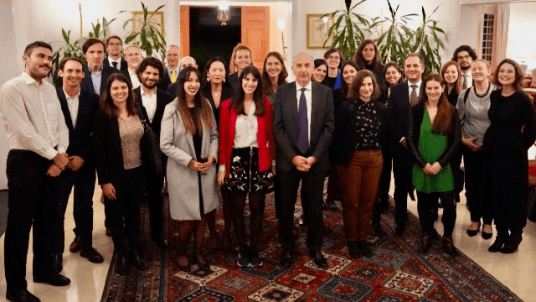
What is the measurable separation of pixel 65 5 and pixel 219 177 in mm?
5558

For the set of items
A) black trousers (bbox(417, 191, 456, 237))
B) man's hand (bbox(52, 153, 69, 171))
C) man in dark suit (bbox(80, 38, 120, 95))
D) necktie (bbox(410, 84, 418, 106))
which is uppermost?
man in dark suit (bbox(80, 38, 120, 95))

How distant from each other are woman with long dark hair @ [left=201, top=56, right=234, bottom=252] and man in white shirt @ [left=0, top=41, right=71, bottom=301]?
1.16 m

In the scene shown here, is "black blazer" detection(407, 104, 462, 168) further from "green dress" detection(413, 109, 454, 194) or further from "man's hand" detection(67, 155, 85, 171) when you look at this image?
"man's hand" detection(67, 155, 85, 171)

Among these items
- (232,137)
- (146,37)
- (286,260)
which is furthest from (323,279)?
(146,37)

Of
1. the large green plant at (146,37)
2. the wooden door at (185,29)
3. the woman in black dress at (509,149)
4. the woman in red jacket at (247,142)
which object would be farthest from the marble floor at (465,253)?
the wooden door at (185,29)

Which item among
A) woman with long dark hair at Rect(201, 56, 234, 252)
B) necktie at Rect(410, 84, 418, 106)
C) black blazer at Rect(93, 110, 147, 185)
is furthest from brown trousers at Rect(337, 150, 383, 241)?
black blazer at Rect(93, 110, 147, 185)

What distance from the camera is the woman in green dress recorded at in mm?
3973

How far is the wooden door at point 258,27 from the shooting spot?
39.4 ft

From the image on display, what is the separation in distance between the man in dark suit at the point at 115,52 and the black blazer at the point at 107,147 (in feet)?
6.73

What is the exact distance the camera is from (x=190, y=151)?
142 inches

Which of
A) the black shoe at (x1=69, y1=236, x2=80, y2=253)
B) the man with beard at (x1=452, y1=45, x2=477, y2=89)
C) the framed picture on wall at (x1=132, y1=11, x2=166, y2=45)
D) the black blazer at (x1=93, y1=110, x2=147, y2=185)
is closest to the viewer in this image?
the black blazer at (x1=93, y1=110, x2=147, y2=185)

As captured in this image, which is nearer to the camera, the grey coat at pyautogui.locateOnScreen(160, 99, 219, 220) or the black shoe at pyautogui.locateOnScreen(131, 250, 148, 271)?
the grey coat at pyautogui.locateOnScreen(160, 99, 219, 220)

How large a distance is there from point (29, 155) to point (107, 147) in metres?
0.54

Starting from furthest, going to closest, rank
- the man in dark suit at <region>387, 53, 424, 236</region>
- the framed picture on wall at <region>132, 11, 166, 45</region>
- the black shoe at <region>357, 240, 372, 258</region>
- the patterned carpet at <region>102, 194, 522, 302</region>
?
the framed picture on wall at <region>132, 11, 166, 45</region> < the man in dark suit at <region>387, 53, 424, 236</region> < the black shoe at <region>357, 240, 372, 258</region> < the patterned carpet at <region>102, 194, 522, 302</region>
